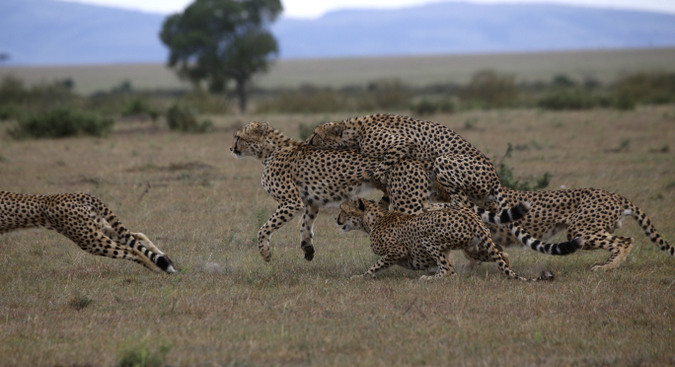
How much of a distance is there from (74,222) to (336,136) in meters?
2.54

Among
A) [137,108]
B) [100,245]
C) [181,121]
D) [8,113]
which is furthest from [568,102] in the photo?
[100,245]

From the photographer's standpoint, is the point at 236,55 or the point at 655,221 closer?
the point at 655,221

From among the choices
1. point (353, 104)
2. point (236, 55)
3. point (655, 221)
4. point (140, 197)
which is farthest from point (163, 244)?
point (236, 55)

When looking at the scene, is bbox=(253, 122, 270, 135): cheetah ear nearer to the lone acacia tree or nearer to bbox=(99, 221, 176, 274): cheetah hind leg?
bbox=(99, 221, 176, 274): cheetah hind leg

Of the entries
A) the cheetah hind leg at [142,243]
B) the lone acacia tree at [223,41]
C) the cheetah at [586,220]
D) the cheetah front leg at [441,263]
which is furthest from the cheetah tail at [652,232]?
the lone acacia tree at [223,41]

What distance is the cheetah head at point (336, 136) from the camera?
7906 millimetres

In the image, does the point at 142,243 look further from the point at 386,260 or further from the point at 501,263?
the point at 501,263

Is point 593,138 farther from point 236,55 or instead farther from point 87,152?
point 236,55

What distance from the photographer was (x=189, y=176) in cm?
1274

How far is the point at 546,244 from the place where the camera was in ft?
21.8

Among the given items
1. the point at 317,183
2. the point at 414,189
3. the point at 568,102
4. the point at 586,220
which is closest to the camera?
the point at 586,220

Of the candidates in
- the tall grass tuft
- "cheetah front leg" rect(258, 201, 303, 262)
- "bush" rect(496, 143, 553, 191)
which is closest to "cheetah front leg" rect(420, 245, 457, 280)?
"cheetah front leg" rect(258, 201, 303, 262)

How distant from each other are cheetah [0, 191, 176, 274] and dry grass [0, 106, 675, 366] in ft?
0.59

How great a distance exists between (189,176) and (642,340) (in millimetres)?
8786
